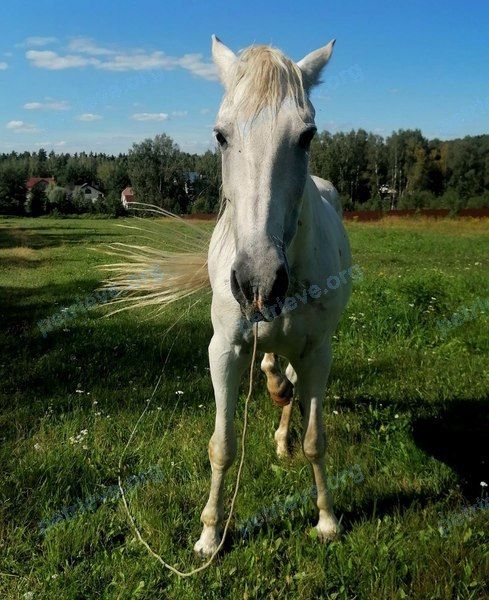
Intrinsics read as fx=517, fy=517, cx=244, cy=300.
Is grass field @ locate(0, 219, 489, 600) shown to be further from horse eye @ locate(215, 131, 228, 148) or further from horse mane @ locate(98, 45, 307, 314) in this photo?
horse eye @ locate(215, 131, 228, 148)

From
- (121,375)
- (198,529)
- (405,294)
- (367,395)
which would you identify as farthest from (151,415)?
(405,294)

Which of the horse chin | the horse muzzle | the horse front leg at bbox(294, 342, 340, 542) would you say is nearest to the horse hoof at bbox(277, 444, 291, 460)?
the horse front leg at bbox(294, 342, 340, 542)

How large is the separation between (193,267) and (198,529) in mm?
1844

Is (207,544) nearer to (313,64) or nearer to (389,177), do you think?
(313,64)

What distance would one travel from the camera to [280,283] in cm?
174

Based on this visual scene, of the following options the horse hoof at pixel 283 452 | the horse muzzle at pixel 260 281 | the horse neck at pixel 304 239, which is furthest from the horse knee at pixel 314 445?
the horse muzzle at pixel 260 281

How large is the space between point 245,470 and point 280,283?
187 centimetres

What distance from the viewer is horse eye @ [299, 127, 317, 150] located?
192 cm

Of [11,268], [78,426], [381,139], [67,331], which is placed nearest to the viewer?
[78,426]

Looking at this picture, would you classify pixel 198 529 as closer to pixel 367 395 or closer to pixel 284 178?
pixel 284 178

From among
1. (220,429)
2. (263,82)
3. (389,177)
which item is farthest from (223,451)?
(389,177)

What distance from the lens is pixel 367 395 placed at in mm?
4512

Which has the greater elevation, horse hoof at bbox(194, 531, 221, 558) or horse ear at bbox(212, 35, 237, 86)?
horse ear at bbox(212, 35, 237, 86)

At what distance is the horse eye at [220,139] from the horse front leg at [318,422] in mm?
1185
